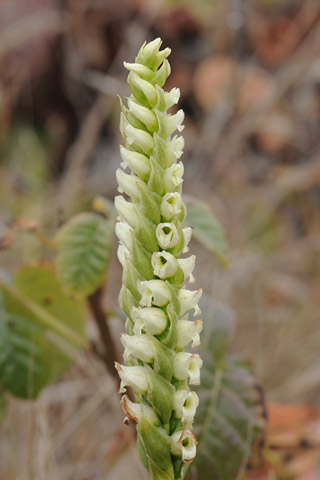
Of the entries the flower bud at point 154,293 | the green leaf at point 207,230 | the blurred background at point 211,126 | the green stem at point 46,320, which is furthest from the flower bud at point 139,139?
the blurred background at point 211,126

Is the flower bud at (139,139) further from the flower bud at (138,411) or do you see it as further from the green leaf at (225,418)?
the green leaf at (225,418)

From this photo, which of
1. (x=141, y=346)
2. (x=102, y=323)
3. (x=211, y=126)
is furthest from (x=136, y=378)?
(x=211, y=126)

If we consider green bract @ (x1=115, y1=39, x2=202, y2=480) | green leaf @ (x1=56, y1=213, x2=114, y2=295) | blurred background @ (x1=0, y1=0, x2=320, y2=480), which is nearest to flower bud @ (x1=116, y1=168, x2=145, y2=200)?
green bract @ (x1=115, y1=39, x2=202, y2=480)

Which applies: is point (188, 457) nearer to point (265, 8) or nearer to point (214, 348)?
point (214, 348)

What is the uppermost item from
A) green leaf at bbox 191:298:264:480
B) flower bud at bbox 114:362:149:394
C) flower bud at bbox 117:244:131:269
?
flower bud at bbox 117:244:131:269

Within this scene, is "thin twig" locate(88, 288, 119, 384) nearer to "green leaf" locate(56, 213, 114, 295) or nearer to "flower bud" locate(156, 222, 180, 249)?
"green leaf" locate(56, 213, 114, 295)

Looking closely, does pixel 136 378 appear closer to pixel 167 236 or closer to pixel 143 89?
pixel 167 236

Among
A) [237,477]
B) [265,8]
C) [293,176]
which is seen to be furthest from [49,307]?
[265,8]
